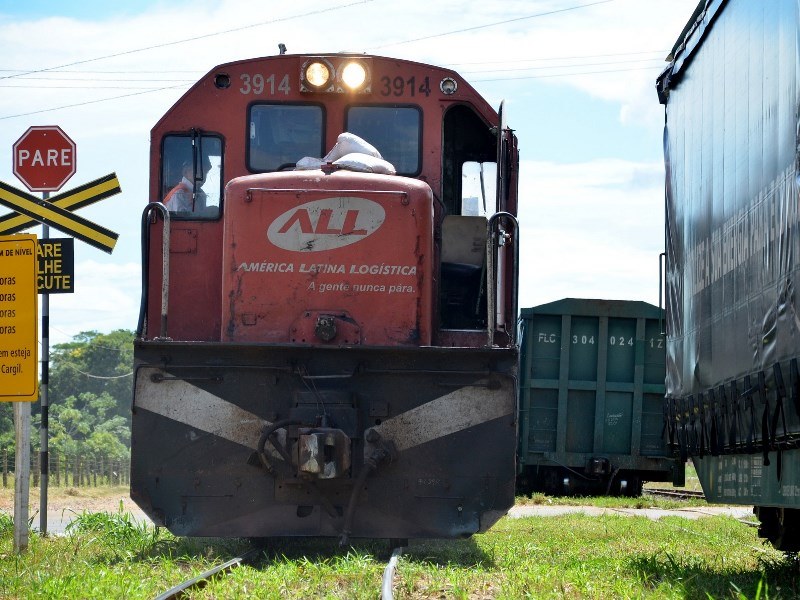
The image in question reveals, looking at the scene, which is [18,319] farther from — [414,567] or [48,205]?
[414,567]

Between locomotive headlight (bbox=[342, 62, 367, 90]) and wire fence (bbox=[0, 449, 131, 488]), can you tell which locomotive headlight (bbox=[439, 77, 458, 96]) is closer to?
locomotive headlight (bbox=[342, 62, 367, 90])

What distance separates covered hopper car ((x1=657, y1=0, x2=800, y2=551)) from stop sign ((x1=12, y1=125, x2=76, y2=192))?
5.32m

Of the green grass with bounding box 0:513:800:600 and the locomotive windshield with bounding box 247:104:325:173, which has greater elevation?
the locomotive windshield with bounding box 247:104:325:173

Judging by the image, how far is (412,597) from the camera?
20.6 feet

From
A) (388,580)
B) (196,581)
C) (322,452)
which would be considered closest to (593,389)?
(322,452)

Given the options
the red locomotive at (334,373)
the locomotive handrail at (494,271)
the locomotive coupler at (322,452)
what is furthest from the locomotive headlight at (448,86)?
the locomotive coupler at (322,452)

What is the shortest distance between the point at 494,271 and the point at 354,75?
182 cm

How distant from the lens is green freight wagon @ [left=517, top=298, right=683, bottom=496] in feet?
Answer: 63.6

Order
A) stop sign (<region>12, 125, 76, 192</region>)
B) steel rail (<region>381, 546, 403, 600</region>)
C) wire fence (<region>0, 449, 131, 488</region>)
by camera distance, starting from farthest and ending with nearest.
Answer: wire fence (<region>0, 449, 131, 488</region>)
stop sign (<region>12, 125, 76, 192</region>)
steel rail (<region>381, 546, 403, 600</region>)

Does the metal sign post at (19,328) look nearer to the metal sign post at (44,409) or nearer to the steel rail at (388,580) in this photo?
the metal sign post at (44,409)

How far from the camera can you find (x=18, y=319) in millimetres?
8906

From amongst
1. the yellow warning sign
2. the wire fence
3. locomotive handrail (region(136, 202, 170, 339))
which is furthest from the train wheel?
the wire fence

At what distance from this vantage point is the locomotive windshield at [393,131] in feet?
29.2

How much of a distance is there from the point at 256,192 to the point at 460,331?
1.77 metres
